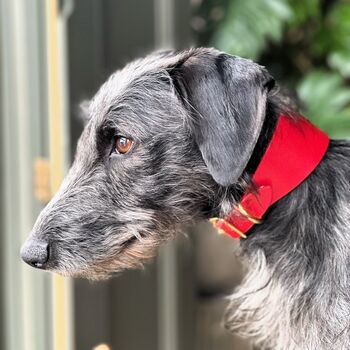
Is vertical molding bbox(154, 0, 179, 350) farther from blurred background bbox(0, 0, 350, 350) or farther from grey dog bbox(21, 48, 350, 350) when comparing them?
grey dog bbox(21, 48, 350, 350)

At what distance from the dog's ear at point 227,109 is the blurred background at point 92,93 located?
0.44m

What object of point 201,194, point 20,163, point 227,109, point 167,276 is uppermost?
point 227,109

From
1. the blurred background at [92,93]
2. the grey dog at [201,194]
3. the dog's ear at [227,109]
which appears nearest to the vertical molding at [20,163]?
the blurred background at [92,93]

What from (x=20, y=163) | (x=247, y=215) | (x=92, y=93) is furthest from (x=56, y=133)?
(x=247, y=215)

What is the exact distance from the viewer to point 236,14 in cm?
193

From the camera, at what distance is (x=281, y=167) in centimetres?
96

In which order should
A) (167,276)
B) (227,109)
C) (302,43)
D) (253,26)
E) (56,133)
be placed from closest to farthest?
(227,109) < (56,133) < (253,26) < (167,276) < (302,43)

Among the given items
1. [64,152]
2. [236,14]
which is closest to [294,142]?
[64,152]

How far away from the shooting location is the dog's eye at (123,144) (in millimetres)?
986

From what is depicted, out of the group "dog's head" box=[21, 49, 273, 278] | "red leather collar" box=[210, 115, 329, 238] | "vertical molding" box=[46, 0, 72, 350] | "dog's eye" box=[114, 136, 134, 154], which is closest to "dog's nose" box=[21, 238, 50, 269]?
"dog's head" box=[21, 49, 273, 278]

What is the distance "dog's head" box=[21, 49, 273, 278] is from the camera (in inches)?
37.1

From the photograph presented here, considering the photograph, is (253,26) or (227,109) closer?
(227,109)

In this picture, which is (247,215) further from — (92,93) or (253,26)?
(253,26)

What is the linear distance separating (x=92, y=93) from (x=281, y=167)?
89 centimetres
